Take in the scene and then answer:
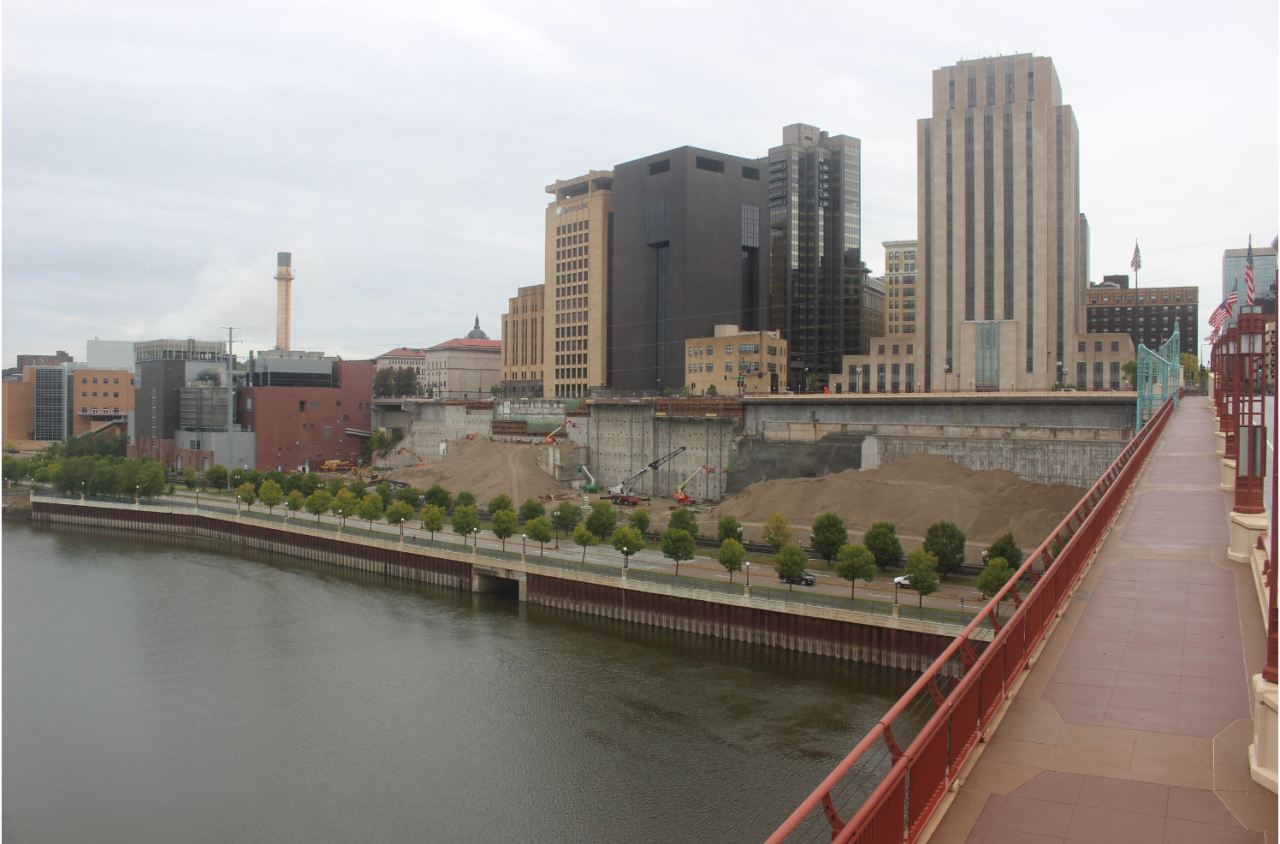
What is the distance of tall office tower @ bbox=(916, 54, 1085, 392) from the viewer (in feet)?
243

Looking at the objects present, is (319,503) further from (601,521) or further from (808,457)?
(808,457)

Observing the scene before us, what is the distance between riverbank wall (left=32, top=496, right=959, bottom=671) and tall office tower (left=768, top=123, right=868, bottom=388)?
74.1 meters

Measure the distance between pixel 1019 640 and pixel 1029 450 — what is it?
38309 mm

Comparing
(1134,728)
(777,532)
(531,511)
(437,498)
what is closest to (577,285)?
(437,498)

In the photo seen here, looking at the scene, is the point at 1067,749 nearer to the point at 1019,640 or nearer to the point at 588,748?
the point at 1019,640

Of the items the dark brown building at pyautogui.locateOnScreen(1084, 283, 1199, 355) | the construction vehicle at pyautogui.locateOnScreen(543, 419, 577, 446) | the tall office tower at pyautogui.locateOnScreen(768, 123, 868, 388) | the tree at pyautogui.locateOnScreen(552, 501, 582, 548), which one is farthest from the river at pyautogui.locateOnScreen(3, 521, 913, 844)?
the dark brown building at pyautogui.locateOnScreen(1084, 283, 1199, 355)

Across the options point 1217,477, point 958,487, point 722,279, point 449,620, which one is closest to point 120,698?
point 449,620

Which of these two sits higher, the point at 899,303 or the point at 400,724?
the point at 899,303

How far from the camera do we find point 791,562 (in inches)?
1220

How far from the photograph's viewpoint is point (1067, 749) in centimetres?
602

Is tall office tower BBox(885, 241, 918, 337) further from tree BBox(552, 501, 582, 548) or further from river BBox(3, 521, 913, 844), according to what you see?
river BBox(3, 521, 913, 844)

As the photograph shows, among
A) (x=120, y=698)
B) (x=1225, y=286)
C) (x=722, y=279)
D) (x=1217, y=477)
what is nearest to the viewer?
(x=1217, y=477)

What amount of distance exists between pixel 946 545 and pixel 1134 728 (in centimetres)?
2612

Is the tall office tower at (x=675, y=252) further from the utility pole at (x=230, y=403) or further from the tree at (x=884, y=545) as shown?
the tree at (x=884, y=545)
